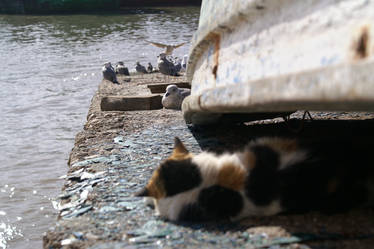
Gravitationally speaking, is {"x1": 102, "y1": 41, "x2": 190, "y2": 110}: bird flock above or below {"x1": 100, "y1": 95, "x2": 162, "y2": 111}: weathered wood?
above

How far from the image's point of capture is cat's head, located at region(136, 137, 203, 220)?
268 cm

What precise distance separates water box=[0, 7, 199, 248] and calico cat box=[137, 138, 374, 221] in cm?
198

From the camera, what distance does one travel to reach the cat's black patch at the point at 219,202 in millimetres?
2656

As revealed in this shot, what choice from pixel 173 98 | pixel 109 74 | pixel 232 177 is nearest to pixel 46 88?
pixel 109 74

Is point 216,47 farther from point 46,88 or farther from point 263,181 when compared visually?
point 46,88

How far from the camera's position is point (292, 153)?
2.76m

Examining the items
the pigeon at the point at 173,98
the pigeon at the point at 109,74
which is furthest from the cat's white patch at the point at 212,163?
the pigeon at the point at 109,74

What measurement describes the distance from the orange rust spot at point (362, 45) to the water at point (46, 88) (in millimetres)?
2997

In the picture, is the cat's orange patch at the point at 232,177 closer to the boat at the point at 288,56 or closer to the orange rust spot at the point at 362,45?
the boat at the point at 288,56

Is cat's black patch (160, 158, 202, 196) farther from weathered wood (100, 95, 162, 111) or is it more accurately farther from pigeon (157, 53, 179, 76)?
pigeon (157, 53, 179, 76)

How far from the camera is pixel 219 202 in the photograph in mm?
2695

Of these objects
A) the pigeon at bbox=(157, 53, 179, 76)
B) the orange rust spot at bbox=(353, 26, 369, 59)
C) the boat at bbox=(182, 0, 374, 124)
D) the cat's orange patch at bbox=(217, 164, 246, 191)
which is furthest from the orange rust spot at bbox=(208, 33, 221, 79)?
the pigeon at bbox=(157, 53, 179, 76)

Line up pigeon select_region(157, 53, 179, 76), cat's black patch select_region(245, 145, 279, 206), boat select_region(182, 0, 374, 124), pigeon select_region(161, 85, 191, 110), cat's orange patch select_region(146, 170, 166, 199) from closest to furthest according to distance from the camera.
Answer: boat select_region(182, 0, 374, 124), cat's black patch select_region(245, 145, 279, 206), cat's orange patch select_region(146, 170, 166, 199), pigeon select_region(161, 85, 191, 110), pigeon select_region(157, 53, 179, 76)

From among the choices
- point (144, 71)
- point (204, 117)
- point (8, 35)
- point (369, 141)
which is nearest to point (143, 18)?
point (8, 35)
